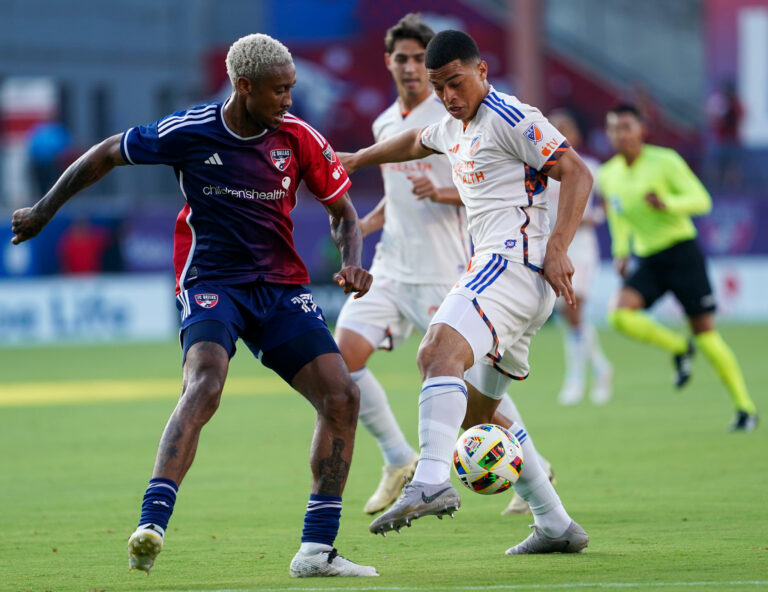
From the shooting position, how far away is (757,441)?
10.7 metres

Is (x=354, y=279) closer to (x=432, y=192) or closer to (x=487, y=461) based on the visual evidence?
(x=487, y=461)

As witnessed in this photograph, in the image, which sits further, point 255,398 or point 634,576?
point 255,398

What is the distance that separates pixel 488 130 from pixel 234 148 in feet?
3.88

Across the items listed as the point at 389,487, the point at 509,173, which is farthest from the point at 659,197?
the point at 509,173

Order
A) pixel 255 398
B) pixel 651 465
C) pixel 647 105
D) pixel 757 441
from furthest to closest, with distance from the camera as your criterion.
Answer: pixel 647 105 → pixel 255 398 → pixel 757 441 → pixel 651 465

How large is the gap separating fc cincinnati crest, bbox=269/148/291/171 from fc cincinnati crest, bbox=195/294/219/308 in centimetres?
63

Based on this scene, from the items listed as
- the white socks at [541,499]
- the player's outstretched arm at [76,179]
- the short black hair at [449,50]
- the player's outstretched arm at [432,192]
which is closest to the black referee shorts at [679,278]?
the player's outstretched arm at [432,192]

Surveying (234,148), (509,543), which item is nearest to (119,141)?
(234,148)

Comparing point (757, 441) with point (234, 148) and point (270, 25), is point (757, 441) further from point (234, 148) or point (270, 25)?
point (270, 25)

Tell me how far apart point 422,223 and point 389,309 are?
0.56 m

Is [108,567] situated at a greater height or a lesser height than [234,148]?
lesser

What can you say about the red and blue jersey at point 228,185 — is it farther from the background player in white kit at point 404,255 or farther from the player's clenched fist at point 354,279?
the background player in white kit at point 404,255

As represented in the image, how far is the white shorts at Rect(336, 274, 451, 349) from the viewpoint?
27.8 feet

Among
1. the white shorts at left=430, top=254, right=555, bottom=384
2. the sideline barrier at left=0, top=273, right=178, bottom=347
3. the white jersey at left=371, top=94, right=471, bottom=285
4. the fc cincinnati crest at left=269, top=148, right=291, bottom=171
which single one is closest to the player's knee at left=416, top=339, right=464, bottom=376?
the white shorts at left=430, top=254, right=555, bottom=384
